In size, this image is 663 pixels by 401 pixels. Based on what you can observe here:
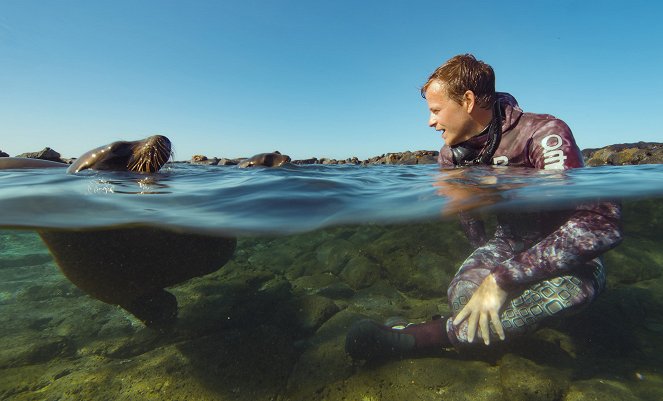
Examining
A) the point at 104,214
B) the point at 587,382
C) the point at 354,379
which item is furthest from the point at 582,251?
the point at 104,214

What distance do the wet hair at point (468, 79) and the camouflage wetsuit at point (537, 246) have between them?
351 millimetres

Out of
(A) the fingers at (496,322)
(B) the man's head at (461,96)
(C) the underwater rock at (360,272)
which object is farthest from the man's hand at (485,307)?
(B) the man's head at (461,96)

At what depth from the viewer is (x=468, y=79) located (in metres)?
4.38

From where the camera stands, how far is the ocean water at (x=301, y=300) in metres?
2.91

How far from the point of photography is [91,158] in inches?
263

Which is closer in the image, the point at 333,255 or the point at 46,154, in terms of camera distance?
the point at 333,255

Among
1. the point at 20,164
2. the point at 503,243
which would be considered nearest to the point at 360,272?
the point at 503,243

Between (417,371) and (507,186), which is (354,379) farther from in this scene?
(507,186)

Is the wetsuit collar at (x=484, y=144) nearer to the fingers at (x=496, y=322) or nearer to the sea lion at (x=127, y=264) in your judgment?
the fingers at (x=496, y=322)

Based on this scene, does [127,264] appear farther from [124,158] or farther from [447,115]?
[447,115]

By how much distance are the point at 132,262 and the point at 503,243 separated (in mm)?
4345

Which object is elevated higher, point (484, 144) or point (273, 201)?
point (484, 144)

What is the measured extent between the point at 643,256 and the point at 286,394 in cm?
538

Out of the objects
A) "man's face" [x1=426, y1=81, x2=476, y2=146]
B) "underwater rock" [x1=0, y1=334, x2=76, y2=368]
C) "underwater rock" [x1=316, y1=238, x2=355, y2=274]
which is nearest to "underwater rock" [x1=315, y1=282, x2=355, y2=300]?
"underwater rock" [x1=316, y1=238, x2=355, y2=274]
